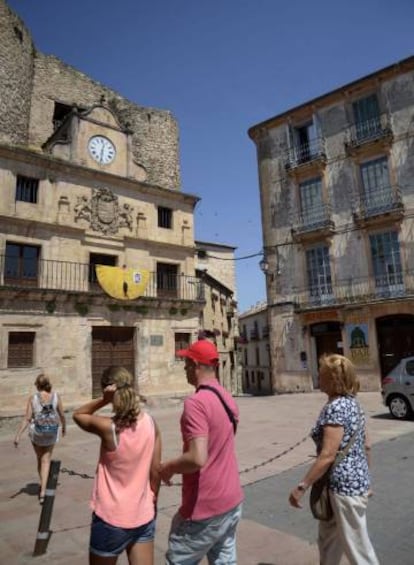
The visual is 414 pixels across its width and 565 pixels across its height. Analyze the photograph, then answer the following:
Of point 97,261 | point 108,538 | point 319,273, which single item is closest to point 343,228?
point 319,273

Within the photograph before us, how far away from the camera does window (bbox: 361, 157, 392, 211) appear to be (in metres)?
19.9

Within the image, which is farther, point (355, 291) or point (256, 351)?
point (256, 351)

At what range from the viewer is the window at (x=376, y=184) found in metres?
19.9

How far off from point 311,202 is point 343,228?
242cm

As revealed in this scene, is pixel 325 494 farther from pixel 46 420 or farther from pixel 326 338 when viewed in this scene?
pixel 326 338

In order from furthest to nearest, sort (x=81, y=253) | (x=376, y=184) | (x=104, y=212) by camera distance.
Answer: (x=376, y=184) → (x=104, y=212) → (x=81, y=253)

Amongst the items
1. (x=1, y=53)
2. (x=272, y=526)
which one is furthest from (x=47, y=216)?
(x=272, y=526)

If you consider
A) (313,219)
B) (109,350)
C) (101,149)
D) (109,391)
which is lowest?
(109,391)

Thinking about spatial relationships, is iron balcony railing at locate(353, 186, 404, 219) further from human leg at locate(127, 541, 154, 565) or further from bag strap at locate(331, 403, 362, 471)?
human leg at locate(127, 541, 154, 565)

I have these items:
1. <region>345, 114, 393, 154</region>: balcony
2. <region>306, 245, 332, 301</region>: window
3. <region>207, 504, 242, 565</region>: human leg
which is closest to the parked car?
<region>207, 504, 242, 565</region>: human leg

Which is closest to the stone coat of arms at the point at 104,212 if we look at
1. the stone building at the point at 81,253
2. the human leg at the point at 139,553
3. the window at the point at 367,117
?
the stone building at the point at 81,253

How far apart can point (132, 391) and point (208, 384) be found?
53 cm

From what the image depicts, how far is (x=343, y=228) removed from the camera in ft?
68.0

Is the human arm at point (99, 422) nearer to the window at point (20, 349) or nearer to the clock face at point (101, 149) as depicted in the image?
the window at point (20, 349)
